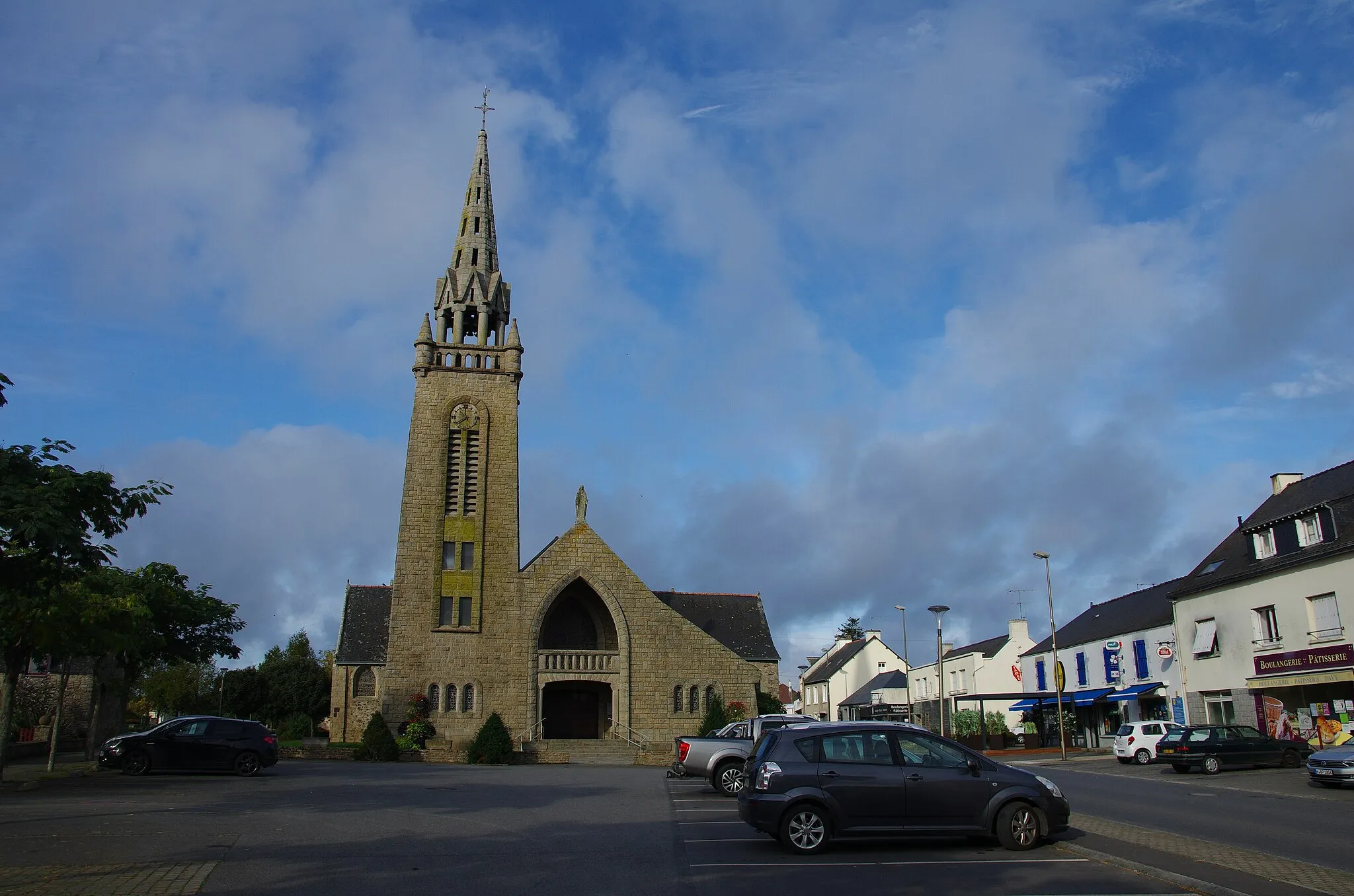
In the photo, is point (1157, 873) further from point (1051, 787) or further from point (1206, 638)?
point (1206, 638)

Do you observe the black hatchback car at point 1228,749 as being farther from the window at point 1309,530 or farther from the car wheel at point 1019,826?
the car wheel at point 1019,826

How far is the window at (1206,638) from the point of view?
111ft

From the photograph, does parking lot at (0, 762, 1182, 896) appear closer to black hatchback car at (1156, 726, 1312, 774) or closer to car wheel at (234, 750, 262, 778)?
car wheel at (234, 750, 262, 778)

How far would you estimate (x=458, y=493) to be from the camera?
42.4 m

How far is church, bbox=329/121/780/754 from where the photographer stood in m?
40.1

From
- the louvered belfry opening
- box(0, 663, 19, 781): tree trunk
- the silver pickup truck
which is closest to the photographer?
the silver pickup truck

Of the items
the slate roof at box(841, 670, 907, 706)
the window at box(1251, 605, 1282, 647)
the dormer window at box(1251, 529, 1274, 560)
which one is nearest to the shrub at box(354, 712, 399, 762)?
the window at box(1251, 605, 1282, 647)

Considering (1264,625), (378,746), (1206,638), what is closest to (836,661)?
(1206,638)

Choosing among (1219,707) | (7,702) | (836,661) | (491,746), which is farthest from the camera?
(836,661)

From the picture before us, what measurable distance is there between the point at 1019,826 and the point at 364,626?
4509cm

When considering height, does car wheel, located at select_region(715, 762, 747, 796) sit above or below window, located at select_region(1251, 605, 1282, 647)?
below

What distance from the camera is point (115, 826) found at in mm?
13562

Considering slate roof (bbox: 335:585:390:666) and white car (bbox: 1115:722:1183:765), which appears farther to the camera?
slate roof (bbox: 335:585:390:666)

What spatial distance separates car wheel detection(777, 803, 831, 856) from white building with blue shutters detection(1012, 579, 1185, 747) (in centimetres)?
2977
